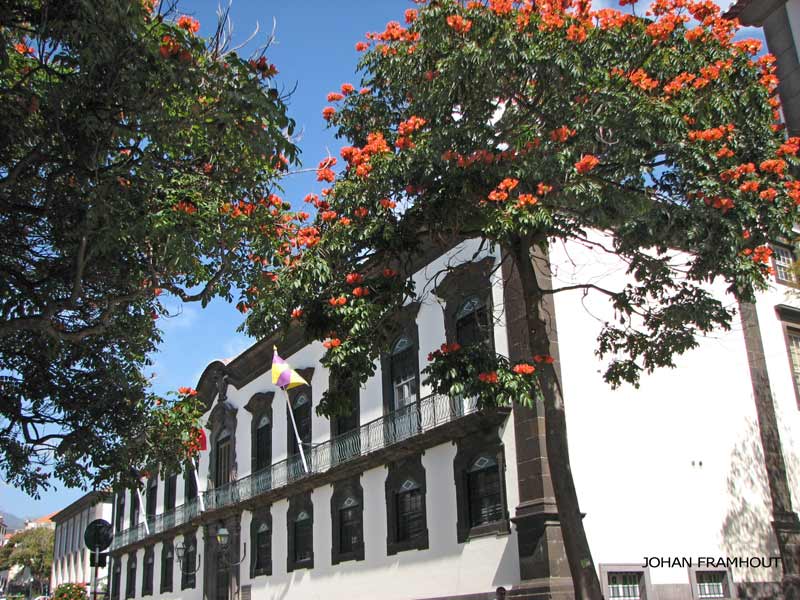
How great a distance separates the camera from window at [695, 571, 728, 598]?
47.8 ft

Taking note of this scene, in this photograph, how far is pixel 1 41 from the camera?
5.83m

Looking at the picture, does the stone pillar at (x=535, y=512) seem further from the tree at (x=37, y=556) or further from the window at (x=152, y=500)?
the tree at (x=37, y=556)

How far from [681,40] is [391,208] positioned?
12.8ft

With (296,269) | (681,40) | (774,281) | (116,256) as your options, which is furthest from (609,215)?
(774,281)

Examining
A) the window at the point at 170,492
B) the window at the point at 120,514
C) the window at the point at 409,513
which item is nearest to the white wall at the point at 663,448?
the window at the point at 409,513

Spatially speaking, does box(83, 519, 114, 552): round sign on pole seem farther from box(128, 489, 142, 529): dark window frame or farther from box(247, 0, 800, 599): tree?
box(128, 489, 142, 529): dark window frame

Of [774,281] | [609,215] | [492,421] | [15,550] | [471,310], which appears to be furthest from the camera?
[15,550]

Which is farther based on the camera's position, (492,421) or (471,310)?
(471,310)

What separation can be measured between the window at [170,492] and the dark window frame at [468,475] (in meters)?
17.5

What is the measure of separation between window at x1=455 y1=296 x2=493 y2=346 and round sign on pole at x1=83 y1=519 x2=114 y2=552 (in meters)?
7.59

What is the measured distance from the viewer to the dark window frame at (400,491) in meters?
16.6

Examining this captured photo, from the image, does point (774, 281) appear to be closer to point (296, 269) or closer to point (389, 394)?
point (389, 394)

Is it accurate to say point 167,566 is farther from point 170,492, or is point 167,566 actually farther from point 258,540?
point 258,540

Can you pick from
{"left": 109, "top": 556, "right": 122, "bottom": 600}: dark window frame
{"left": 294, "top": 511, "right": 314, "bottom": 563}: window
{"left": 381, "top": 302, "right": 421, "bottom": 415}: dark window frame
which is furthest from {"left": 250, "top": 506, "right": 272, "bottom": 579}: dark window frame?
{"left": 109, "top": 556, "right": 122, "bottom": 600}: dark window frame
